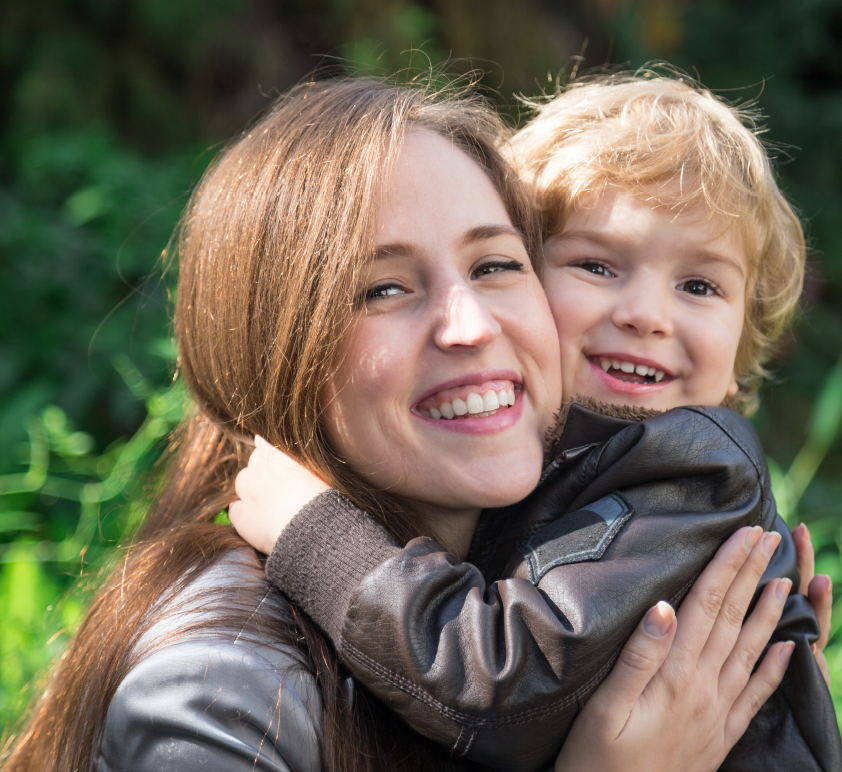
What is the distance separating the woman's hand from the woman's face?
41cm

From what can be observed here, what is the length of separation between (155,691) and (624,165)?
1612 millimetres

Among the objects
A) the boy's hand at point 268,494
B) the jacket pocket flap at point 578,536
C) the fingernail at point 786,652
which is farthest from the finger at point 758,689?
the boy's hand at point 268,494

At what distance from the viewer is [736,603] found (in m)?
1.64

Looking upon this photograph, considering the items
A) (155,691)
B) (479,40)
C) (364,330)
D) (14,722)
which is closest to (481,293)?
(364,330)

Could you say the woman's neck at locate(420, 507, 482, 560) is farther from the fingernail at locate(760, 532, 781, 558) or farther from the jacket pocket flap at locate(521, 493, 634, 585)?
the fingernail at locate(760, 532, 781, 558)

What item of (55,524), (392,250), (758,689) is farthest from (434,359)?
(55,524)

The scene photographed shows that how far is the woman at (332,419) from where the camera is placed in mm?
1360

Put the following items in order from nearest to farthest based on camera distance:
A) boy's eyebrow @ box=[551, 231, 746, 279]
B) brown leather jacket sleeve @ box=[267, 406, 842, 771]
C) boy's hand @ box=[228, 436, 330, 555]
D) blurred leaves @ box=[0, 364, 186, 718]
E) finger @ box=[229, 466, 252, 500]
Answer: brown leather jacket sleeve @ box=[267, 406, 842, 771] < boy's hand @ box=[228, 436, 330, 555] < finger @ box=[229, 466, 252, 500] < boy's eyebrow @ box=[551, 231, 746, 279] < blurred leaves @ box=[0, 364, 186, 718]

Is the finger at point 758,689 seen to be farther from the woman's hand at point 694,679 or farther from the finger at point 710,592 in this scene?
the finger at point 710,592

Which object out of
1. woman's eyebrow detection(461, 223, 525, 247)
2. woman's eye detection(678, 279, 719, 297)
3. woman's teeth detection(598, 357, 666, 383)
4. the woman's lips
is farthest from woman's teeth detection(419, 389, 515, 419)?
woman's eye detection(678, 279, 719, 297)

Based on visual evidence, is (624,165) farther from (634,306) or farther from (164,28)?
(164,28)

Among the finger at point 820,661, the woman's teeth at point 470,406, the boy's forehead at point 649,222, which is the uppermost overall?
the boy's forehead at point 649,222

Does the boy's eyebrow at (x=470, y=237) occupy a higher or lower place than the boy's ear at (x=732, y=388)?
higher

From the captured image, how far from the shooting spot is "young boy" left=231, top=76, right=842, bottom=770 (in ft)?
4.41
